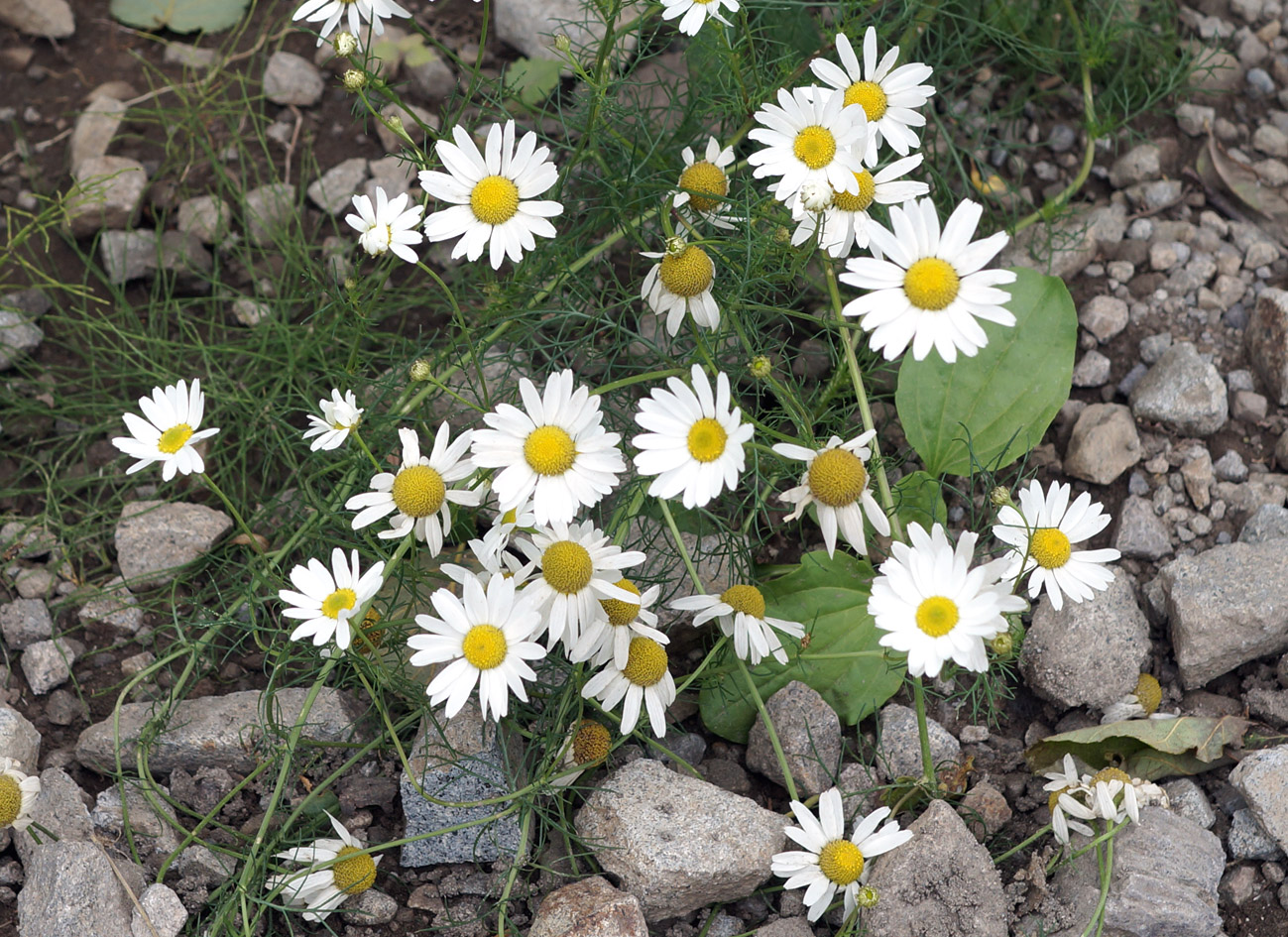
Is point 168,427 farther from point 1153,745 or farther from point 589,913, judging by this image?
point 1153,745

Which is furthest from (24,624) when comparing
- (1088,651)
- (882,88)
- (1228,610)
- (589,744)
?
(1228,610)

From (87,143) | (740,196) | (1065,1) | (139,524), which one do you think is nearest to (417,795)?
(139,524)

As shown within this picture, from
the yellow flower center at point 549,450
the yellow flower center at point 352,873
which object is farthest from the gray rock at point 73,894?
the yellow flower center at point 549,450

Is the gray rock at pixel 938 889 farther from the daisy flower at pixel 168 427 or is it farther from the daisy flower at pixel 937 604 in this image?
the daisy flower at pixel 168 427

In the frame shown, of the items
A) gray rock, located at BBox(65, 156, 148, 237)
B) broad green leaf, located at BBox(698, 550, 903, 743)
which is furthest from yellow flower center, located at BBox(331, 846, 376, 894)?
gray rock, located at BBox(65, 156, 148, 237)

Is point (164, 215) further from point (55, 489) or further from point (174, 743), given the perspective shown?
point (174, 743)

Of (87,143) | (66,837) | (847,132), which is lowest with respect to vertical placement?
(66,837)
